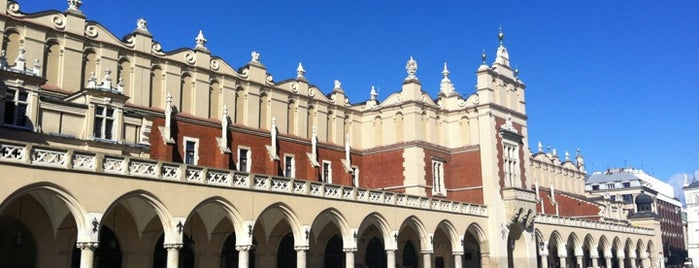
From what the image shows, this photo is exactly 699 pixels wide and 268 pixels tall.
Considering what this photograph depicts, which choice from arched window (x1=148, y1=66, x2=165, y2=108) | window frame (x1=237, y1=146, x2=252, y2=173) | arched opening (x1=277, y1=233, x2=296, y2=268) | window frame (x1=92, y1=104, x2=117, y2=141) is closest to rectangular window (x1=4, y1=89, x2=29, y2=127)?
window frame (x1=92, y1=104, x2=117, y2=141)

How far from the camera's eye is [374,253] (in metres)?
42.8

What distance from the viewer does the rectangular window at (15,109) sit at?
26.7 m

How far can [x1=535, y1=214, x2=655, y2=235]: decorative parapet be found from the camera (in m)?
48.9

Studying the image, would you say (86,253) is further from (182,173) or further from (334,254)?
(334,254)

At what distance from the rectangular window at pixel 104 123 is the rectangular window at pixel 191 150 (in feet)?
17.5

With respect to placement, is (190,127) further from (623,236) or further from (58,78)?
(623,236)

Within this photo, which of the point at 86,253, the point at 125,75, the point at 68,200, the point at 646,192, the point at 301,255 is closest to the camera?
the point at 68,200

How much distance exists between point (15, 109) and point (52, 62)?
5.09 meters

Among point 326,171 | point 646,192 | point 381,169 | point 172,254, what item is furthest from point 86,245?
point 646,192

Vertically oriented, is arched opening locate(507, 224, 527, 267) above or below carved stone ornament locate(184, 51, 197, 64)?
below

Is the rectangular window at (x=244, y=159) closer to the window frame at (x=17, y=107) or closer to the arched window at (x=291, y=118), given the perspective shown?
the arched window at (x=291, y=118)

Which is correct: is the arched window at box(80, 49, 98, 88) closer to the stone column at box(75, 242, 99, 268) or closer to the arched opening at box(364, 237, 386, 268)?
the stone column at box(75, 242, 99, 268)

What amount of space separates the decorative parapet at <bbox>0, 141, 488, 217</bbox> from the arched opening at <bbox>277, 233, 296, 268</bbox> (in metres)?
6.27

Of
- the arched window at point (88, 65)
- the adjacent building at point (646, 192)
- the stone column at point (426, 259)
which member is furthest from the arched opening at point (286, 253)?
the adjacent building at point (646, 192)
